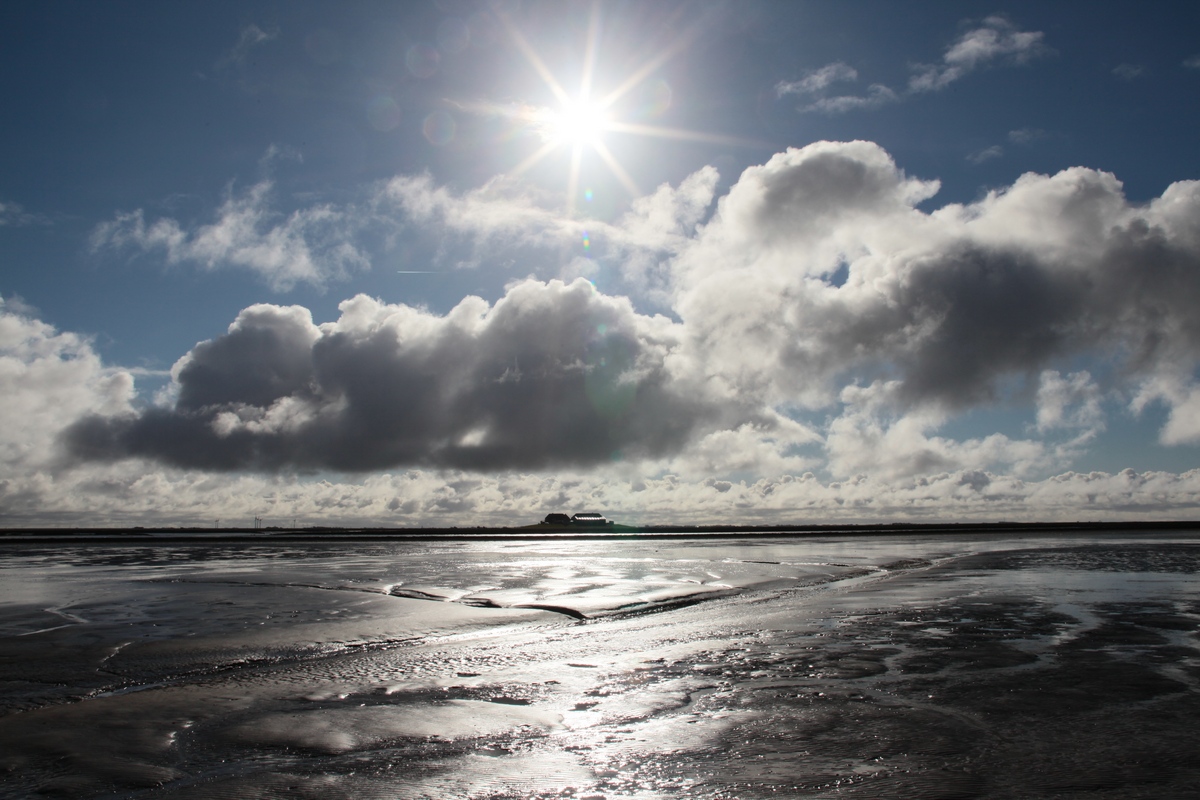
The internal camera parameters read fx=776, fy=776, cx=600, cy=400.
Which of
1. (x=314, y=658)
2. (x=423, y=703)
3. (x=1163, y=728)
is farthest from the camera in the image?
(x=314, y=658)

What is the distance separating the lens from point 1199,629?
11.3 m

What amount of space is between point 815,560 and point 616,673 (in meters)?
22.7

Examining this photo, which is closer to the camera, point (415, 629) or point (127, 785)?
point (127, 785)

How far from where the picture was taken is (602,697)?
7297 mm

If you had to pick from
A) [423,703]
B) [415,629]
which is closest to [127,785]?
[423,703]

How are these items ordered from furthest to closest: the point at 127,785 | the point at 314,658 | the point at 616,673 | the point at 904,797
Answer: the point at 314,658 → the point at 616,673 → the point at 127,785 → the point at 904,797

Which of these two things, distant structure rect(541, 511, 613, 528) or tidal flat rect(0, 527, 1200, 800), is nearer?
tidal flat rect(0, 527, 1200, 800)

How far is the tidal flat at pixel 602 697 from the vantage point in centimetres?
498

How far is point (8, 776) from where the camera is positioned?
5.09 metres

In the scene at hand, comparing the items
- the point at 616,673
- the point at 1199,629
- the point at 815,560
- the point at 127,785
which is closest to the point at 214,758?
the point at 127,785

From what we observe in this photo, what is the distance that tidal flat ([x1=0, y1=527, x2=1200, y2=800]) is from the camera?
4984mm

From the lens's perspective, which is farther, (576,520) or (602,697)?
(576,520)

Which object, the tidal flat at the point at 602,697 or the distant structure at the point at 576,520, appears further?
the distant structure at the point at 576,520

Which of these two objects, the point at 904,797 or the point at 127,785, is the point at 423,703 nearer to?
the point at 127,785
